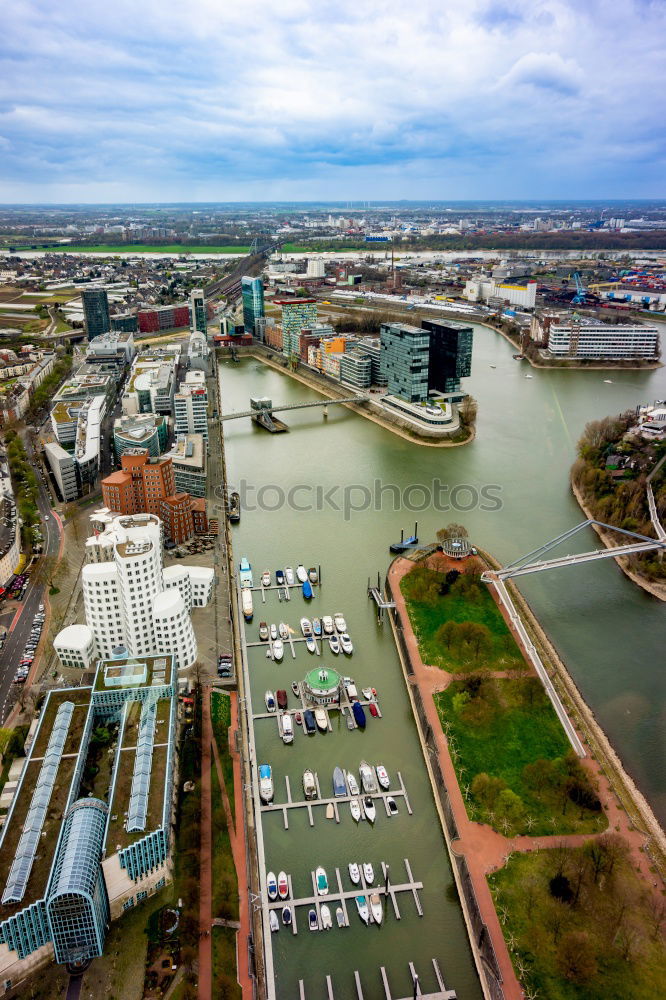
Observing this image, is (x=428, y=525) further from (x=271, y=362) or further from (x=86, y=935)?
(x=271, y=362)

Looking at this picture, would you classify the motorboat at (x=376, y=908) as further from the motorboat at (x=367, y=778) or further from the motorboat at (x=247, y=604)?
the motorboat at (x=247, y=604)

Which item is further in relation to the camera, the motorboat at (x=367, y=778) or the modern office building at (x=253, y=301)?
the modern office building at (x=253, y=301)

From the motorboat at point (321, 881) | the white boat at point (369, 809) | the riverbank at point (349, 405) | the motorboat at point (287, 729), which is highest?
the riverbank at point (349, 405)

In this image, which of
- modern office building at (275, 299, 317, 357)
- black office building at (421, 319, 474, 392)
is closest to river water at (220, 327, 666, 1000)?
black office building at (421, 319, 474, 392)

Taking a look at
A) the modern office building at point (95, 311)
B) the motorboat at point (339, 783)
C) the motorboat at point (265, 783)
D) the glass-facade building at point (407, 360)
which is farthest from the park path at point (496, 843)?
the modern office building at point (95, 311)

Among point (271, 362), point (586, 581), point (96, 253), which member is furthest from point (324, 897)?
point (96, 253)

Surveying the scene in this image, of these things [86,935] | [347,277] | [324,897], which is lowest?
[324,897]
